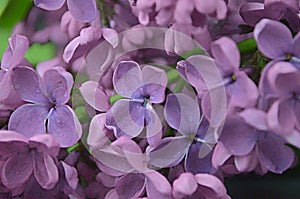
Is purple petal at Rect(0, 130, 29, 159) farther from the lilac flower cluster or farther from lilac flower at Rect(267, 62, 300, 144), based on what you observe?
lilac flower at Rect(267, 62, 300, 144)

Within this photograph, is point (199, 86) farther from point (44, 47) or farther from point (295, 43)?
point (44, 47)

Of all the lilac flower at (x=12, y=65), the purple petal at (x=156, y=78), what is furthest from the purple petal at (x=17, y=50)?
the purple petal at (x=156, y=78)

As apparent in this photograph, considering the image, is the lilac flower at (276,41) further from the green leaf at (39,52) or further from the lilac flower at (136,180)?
the green leaf at (39,52)

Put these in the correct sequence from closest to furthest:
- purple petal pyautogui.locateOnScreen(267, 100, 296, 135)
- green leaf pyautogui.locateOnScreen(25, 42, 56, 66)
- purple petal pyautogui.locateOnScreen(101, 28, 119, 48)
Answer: purple petal pyautogui.locateOnScreen(267, 100, 296, 135)
purple petal pyautogui.locateOnScreen(101, 28, 119, 48)
green leaf pyautogui.locateOnScreen(25, 42, 56, 66)

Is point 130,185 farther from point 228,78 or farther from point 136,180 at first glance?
point 228,78

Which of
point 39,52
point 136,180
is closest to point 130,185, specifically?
point 136,180

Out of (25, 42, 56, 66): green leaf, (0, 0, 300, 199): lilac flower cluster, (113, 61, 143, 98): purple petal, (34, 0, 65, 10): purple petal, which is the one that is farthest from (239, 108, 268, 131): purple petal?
(25, 42, 56, 66): green leaf

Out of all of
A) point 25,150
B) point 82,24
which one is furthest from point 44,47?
point 25,150
